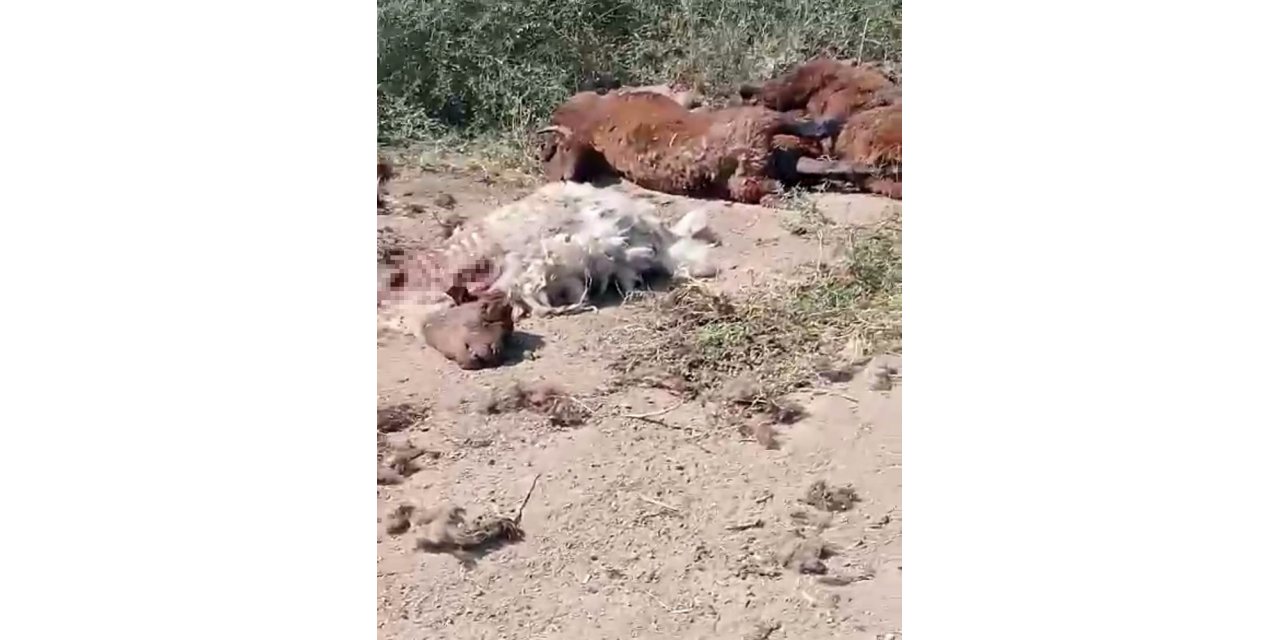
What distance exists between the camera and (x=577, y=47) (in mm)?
3457

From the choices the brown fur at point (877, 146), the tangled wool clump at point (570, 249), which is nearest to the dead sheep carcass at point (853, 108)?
the brown fur at point (877, 146)

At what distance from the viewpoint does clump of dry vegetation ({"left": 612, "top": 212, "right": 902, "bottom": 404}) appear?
3.30 meters

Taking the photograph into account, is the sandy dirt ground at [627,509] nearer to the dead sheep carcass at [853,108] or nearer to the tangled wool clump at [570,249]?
the tangled wool clump at [570,249]

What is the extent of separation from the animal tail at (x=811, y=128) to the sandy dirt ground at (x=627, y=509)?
2.24ft

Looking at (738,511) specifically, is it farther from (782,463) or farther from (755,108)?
(755,108)

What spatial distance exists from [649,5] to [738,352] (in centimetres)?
99

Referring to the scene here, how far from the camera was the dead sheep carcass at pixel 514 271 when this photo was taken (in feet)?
10.9

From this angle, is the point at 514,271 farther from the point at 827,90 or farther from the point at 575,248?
the point at 827,90

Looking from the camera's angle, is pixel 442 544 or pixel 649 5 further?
pixel 649 5

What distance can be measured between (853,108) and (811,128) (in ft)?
0.41

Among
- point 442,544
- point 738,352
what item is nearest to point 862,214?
point 738,352

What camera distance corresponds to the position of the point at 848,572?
3.20m

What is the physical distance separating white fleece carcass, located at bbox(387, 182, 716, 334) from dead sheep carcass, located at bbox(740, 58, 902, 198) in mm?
453

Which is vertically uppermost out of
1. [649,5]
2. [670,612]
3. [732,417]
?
[649,5]
